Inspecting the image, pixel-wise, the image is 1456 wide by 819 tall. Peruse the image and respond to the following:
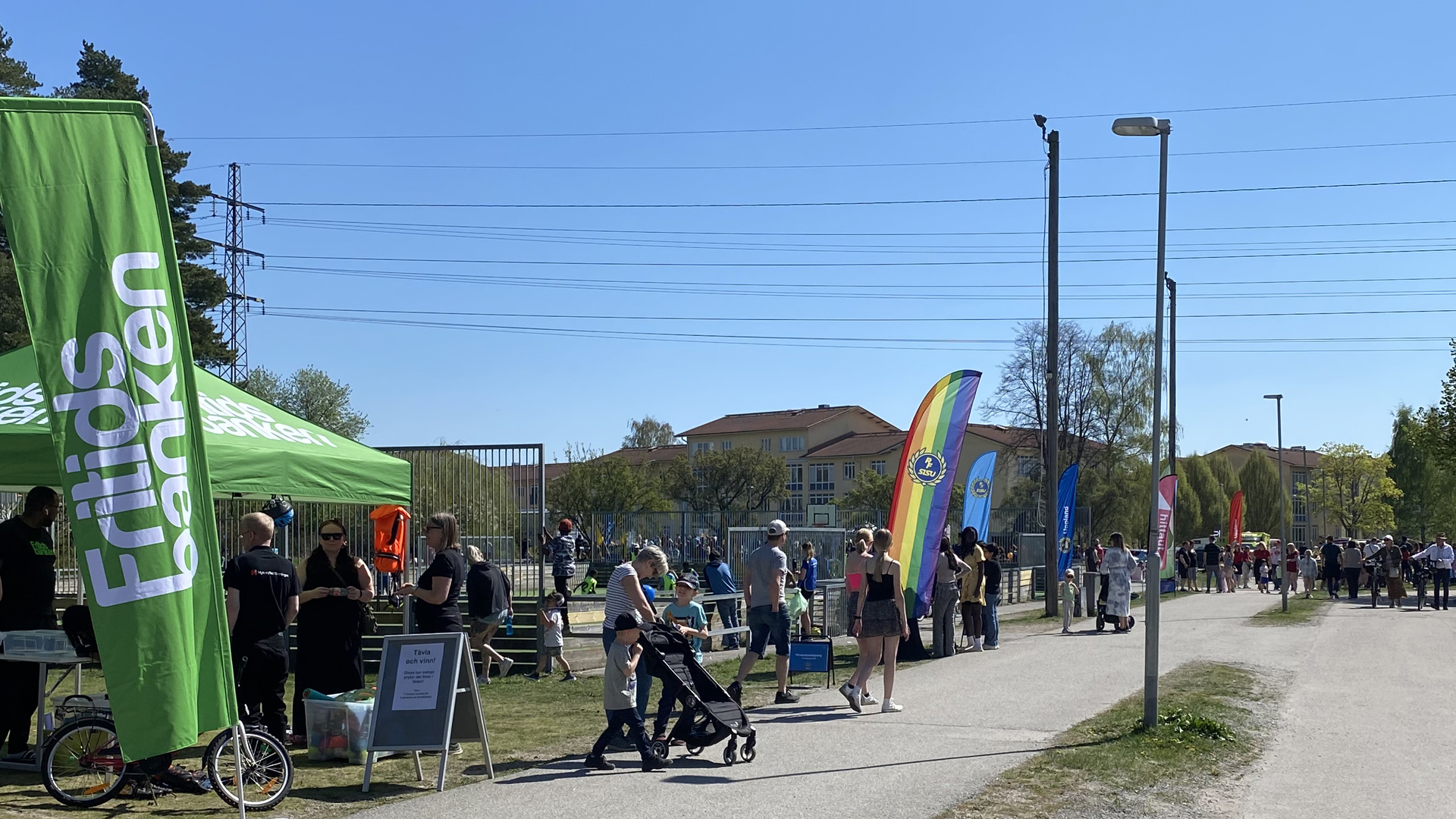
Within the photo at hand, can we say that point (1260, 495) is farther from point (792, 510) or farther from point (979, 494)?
point (979, 494)

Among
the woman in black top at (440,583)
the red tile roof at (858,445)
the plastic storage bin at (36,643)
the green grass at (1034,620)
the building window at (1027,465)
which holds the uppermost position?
the red tile roof at (858,445)

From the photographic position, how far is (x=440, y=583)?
10.3 m

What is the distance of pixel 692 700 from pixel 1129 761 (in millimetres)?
3244

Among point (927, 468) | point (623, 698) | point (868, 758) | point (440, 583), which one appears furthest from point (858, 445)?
point (623, 698)

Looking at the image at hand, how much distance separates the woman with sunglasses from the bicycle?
1.69 m

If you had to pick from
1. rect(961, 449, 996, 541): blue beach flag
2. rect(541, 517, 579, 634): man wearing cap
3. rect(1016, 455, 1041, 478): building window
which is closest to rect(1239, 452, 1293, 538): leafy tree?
rect(1016, 455, 1041, 478): building window

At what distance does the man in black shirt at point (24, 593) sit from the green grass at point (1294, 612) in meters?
22.0

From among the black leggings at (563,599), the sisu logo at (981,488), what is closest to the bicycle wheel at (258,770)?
the black leggings at (563,599)

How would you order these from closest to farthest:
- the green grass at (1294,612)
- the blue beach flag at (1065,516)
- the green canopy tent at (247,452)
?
the green canopy tent at (247,452)
the green grass at (1294,612)
the blue beach flag at (1065,516)

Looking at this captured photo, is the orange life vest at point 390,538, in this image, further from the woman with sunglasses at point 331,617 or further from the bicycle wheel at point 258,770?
the bicycle wheel at point 258,770

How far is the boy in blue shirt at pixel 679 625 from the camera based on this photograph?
9633 millimetres

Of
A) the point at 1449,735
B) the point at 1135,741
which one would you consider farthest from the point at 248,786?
the point at 1449,735

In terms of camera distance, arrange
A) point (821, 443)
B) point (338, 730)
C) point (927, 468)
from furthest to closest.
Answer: point (821, 443)
point (927, 468)
point (338, 730)

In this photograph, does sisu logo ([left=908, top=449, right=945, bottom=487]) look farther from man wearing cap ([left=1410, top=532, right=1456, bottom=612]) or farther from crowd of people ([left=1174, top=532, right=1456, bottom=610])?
man wearing cap ([left=1410, top=532, right=1456, bottom=612])
